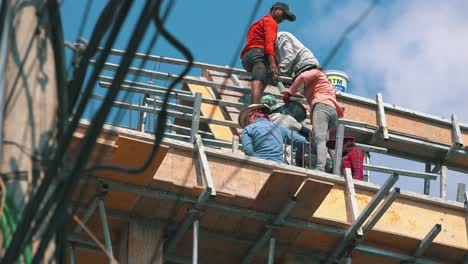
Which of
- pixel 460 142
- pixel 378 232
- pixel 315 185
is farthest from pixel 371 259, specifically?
pixel 460 142

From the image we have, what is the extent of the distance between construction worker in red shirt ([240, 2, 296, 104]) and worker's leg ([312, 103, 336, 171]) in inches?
46.1

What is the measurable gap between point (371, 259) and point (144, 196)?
2.94 m

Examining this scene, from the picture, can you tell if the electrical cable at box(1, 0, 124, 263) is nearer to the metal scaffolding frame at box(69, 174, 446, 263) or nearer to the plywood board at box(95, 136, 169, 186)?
the plywood board at box(95, 136, 169, 186)

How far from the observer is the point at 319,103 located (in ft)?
56.9

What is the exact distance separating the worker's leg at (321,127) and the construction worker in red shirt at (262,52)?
46.1 inches

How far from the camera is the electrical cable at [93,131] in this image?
7.51 metres

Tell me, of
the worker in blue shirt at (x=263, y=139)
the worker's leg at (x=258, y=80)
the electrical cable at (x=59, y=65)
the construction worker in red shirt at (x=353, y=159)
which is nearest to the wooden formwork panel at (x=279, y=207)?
the worker in blue shirt at (x=263, y=139)

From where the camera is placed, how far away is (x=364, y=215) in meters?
15.3

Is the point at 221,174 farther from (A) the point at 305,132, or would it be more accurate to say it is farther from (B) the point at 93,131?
(B) the point at 93,131

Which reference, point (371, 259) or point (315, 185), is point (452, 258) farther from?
point (315, 185)

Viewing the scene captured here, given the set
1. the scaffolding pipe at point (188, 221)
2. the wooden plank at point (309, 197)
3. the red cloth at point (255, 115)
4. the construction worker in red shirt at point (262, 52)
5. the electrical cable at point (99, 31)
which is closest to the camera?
the electrical cable at point (99, 31)

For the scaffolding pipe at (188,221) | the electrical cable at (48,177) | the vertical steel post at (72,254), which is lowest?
the electrical cable at (48,177)

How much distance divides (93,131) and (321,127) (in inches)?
370

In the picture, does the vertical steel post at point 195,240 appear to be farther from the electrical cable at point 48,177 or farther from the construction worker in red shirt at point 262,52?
the electrical cable at point 48,177
